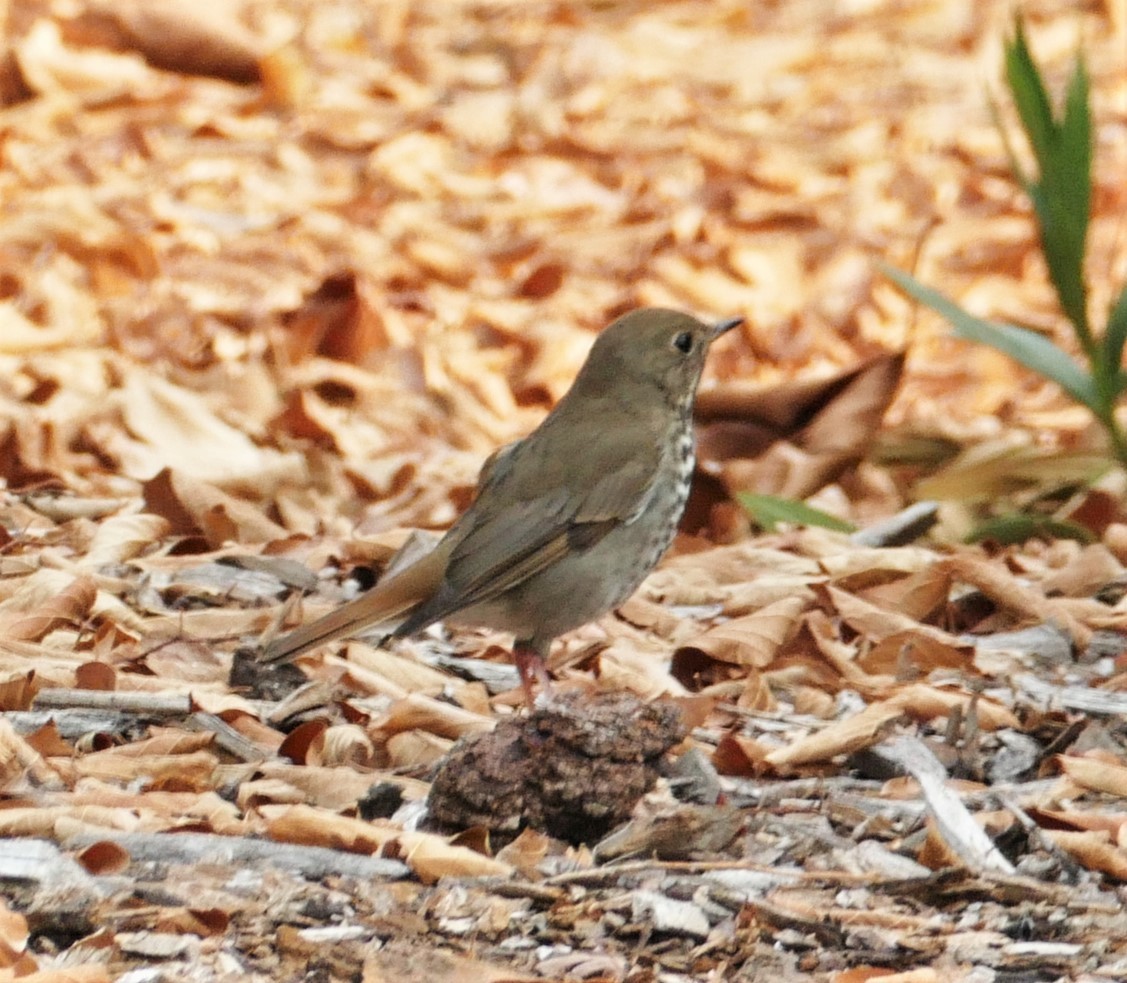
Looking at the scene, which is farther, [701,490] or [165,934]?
[701,490]

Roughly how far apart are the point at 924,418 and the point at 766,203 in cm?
229

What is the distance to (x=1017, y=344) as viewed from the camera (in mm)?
6055

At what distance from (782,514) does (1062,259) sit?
1.27 m

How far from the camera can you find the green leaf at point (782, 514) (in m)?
5.75

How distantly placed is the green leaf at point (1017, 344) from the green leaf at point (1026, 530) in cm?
43

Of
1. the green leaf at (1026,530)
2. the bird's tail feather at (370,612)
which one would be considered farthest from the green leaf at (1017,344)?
the bird's tail feather at (370,612)

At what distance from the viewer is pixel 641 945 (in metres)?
3.02

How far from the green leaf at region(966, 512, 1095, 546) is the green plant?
0.36m

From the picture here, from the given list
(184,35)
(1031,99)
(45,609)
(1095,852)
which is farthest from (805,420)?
(184,35)

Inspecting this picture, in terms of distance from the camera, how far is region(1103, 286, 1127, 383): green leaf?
604 cm

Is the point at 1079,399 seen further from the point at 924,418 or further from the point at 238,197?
the point at 238,197

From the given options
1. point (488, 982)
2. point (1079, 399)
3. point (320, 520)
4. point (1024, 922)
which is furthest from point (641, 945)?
point (1079, 399)

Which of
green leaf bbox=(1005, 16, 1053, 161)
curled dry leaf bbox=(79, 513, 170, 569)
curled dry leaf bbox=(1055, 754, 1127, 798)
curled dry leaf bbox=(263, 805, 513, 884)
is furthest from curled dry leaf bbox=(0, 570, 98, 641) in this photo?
green leaf bbox=(1005, 16, 1053, 161)

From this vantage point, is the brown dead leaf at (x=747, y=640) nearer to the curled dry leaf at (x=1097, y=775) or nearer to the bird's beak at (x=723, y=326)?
the bird's beak at (x=723, y=326)
